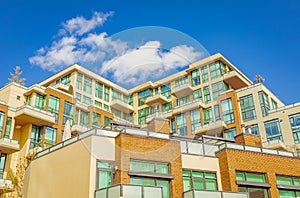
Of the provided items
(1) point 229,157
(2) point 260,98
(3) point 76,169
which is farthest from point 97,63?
(2) point 260,98

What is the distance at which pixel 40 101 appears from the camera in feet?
113

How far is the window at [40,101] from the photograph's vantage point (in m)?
34.2

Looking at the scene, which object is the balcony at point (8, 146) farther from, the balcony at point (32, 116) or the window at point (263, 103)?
the window at point (263, 103)

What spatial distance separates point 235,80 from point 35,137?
876 inches

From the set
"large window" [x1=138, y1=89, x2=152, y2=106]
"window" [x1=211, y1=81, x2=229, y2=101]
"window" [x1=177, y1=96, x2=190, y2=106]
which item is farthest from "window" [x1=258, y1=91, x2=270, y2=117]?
"large window" [x1=138, y1=89, x2=152, y2=106]

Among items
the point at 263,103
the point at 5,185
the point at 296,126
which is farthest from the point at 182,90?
the point at 263,103

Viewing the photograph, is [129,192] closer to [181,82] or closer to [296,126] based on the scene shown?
[181,82]

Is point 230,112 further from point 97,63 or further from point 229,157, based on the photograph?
point 97,63

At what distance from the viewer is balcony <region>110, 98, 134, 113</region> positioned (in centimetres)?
510

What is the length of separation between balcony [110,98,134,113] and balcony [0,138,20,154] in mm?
26430

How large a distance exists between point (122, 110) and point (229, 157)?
13093 millimetres

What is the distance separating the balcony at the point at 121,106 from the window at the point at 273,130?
106 ft

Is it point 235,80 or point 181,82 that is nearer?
point 181,82

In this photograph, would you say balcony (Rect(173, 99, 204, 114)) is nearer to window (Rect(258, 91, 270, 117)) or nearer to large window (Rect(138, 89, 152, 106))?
large window (Rect(138, 89, 152, 106))
